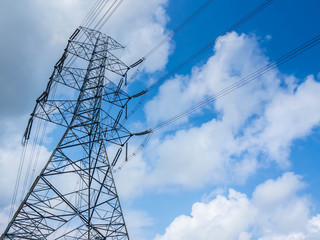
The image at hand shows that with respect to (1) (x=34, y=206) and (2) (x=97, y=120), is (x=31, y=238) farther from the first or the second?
(2) (x=97, y=120)

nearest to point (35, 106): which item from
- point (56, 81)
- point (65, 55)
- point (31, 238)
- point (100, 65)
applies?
point (56, 81)

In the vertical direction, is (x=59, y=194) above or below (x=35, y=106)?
below

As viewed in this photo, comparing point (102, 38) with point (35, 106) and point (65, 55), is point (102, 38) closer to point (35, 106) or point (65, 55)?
point (65, 55)

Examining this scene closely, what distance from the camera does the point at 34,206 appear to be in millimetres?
13531

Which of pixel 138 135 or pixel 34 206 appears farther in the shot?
pixel 138 135

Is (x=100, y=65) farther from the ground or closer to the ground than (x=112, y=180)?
farther from the ground

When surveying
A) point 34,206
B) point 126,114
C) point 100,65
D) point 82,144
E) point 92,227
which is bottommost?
point 92,227

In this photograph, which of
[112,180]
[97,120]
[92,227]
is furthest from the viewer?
[97,120]

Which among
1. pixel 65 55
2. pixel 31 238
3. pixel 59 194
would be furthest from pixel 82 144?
pixel 65 55

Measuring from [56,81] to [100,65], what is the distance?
373 cm

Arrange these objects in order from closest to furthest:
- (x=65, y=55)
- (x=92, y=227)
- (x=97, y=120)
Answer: (x=92, y=227) < (x=97, y=120) < (x=65, y=55)

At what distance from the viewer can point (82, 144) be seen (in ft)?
53.5

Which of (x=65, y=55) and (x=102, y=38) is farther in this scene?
(x=102, y=38)

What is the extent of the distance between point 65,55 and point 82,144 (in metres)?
7.50
